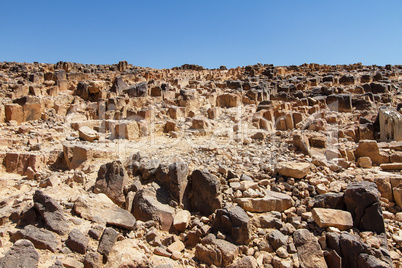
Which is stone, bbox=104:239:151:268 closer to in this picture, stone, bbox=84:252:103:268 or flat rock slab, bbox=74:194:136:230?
stone, bbox=84:252:103:268

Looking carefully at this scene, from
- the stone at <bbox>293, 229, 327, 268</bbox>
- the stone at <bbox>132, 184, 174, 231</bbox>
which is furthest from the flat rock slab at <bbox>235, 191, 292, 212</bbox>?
the stone at <bbox>132, 184, 174, 231</bbox>

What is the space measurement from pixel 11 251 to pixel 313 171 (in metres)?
4.58

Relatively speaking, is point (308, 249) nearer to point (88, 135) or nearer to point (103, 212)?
point (103, 212)

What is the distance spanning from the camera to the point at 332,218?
3.60m

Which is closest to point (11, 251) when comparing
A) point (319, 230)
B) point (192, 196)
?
point (192, 196)

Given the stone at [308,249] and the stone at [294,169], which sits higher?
the stone at [294,169]

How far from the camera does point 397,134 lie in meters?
7.09

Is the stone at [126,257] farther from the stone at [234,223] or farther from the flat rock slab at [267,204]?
the flat rock slab at [267,204]

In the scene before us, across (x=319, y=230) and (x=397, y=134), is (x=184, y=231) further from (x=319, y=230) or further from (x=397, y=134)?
(x=397, y=134)

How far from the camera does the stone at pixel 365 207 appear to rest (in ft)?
11.5

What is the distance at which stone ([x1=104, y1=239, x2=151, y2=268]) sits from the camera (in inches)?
124

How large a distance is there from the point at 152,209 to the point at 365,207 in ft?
9.97

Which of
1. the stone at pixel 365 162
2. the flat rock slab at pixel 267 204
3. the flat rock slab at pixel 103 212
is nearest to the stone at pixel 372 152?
the stone at pixel 365 162

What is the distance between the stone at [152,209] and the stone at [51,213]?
1028 millimetres
